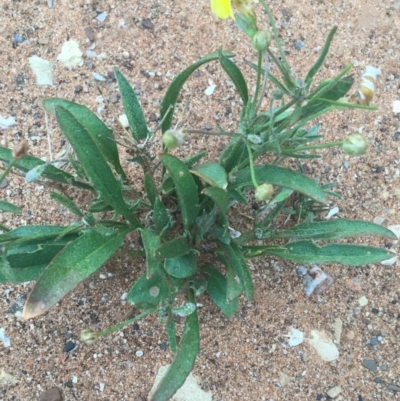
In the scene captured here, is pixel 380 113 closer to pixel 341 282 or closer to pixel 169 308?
pixel 341 282

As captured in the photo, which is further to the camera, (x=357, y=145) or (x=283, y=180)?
(x=283, y=180)

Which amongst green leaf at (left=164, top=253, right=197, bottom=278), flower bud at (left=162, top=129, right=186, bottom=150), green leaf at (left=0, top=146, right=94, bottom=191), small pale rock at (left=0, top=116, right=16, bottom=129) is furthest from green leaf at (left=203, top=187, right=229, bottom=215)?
small pale rock at (left=0, top=116, right=16, bottom=129)

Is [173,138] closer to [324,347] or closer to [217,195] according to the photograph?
[217,195]

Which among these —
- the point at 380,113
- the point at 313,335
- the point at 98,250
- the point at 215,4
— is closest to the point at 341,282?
the point at 313,335

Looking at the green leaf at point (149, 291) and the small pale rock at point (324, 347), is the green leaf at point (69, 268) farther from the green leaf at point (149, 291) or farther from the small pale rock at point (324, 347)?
the small pale rock at point (324, 347)

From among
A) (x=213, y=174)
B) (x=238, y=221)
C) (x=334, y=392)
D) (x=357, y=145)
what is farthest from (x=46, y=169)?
(x=334, y=392)
